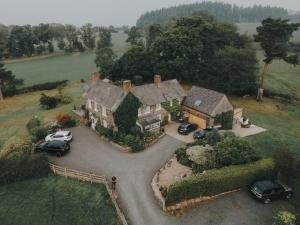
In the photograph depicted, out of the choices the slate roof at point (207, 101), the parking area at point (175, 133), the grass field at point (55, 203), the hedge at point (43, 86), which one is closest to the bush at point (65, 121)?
the grass field at point (55, 203)

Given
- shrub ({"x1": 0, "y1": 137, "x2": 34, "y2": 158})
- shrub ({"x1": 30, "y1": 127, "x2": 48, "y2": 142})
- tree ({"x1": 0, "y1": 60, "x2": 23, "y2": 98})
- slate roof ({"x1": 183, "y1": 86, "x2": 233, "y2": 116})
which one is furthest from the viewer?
tree ({"x1": 0, "y1": 60, "x2": 23, "y2": 98})

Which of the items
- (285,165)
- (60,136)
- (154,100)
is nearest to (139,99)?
(154,100)

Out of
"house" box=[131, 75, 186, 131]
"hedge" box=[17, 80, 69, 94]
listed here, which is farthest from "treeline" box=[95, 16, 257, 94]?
"house" box=[131, 75, 186, 131]

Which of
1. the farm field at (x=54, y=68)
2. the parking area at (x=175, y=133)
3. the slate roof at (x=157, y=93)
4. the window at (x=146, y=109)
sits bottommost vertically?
the farm field at (x=54, y=68)

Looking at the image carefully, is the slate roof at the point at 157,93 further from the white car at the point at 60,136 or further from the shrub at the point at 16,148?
the shrub at the point at 16,148

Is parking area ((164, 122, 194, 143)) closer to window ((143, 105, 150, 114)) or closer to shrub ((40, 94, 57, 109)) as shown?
window ((143, 105, 150, 114))

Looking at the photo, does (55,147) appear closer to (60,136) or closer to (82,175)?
(60,136)
